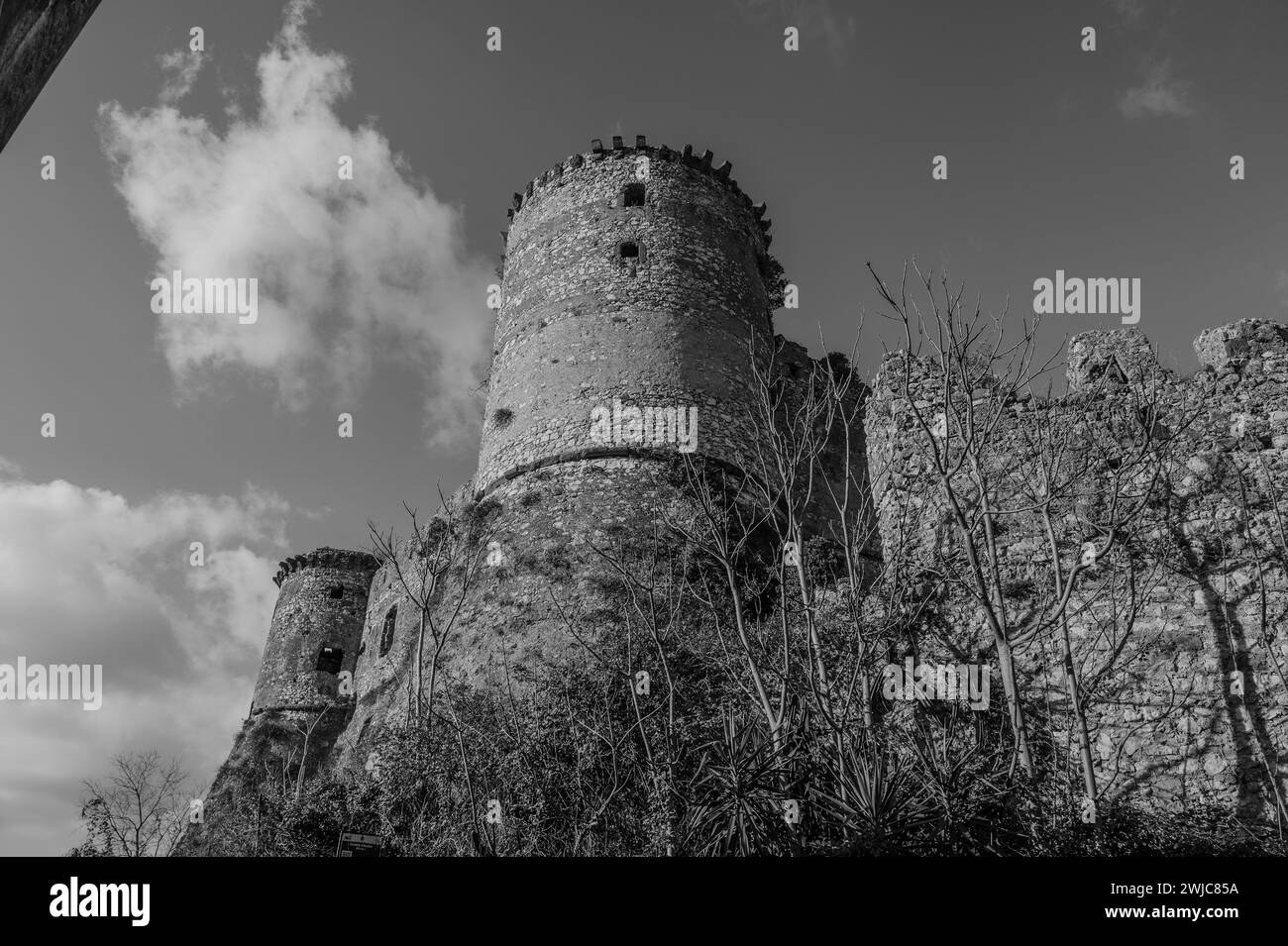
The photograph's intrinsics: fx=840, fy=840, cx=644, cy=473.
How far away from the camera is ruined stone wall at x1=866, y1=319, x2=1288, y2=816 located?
743 centimetres

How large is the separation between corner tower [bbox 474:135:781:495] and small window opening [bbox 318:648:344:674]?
42.0 feet

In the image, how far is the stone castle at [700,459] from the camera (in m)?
7.68

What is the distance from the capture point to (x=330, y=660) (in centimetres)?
2672

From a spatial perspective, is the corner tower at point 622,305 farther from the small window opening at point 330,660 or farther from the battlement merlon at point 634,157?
the small window opening at point 330,660

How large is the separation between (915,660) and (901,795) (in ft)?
8.33

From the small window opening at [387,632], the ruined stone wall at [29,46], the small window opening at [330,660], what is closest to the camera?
the ruined stone wall at [29,46]

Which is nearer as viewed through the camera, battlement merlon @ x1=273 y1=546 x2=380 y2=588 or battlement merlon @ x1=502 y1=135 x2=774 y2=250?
battlement merlon @ x1=502 y1=135 x2=774 y2=250

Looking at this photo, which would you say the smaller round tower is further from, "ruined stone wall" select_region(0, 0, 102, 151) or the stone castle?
"ruined stone wall" select_region(0, 0, 102, 151)

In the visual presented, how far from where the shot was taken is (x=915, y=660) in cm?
896

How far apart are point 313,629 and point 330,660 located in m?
1.27

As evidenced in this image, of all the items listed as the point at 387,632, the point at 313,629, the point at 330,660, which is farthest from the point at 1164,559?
the point at 313,629

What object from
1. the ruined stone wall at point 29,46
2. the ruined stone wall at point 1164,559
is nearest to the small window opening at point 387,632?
the ruined stone wall at point 1164,559

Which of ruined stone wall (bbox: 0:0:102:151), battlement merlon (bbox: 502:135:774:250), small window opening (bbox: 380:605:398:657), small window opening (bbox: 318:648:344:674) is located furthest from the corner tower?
small window opening (bbox: 318:648:344:674)

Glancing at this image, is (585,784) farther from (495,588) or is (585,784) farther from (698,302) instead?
(698,302)
